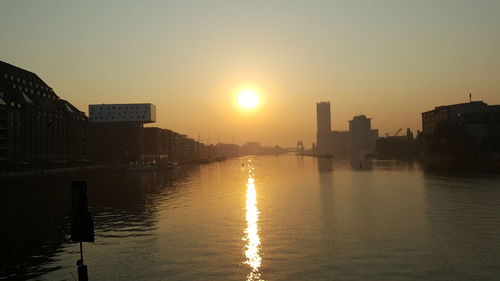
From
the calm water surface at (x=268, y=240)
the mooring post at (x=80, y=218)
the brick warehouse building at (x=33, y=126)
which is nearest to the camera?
the mooring post at (x=80, y=218)

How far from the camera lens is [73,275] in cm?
2736

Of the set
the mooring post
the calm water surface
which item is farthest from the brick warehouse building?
the mooring post

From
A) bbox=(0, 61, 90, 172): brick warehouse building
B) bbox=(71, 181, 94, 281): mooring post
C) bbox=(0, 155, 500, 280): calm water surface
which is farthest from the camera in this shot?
bbox=(0, 61, 90, 172): brick warehouse building

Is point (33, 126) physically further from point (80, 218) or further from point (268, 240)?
point (80, 218)

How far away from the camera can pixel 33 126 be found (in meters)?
152

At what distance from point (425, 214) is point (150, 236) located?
32.2 m

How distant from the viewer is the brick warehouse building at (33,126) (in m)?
134

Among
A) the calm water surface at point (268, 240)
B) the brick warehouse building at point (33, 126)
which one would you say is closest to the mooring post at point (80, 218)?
the calm water surface at point (268, 240)

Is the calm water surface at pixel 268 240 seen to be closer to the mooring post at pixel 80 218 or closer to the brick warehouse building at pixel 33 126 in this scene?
the mooring post at pixel 80 218

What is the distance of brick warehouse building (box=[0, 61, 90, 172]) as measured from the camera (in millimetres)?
134000

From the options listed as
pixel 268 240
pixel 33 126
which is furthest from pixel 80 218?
pixel 33 126

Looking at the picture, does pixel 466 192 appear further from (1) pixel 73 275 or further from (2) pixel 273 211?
(1) pixel 73 275

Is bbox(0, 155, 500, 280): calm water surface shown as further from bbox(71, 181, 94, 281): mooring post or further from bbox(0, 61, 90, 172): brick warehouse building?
bbox(0, 61, 90, 172): brick warehouse building

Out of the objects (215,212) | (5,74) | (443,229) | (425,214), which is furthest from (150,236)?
(5,74)
